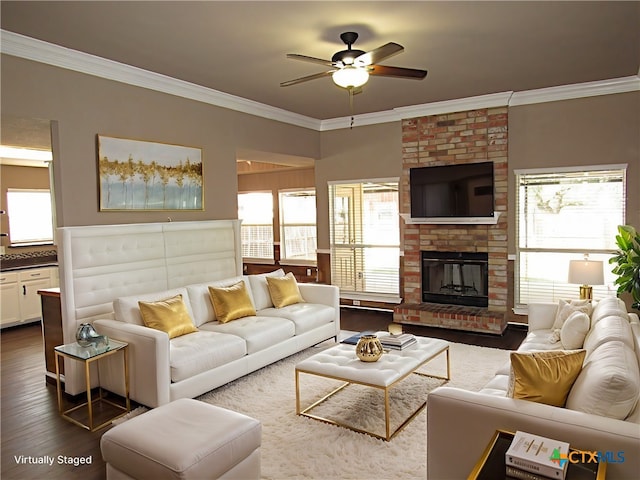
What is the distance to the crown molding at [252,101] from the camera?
12.2 ft

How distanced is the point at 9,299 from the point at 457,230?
21.1 feet

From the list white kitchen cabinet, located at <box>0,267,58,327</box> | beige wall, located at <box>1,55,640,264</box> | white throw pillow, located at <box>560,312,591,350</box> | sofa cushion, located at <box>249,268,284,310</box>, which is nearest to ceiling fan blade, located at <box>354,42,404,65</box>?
white throw pillow, located at <box>560,312,591,350</box>

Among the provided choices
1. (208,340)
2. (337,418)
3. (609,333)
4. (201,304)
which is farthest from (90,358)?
(609,333)

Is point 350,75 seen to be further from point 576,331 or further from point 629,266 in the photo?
point 629,266

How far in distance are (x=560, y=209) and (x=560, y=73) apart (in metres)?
1.70

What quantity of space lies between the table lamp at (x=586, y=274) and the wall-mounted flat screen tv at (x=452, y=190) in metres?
1.45

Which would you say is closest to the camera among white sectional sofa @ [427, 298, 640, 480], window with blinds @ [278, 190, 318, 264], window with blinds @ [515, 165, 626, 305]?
white sectional sofa @ [427, 298, 640, 480]

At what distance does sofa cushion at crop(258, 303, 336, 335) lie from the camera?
4.80 m

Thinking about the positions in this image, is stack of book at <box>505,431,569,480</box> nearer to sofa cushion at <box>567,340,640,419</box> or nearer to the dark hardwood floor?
sofa cushion at <box>567,340,640,419</box>

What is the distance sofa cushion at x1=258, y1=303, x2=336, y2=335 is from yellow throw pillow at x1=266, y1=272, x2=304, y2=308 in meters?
0.07

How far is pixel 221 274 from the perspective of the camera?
546 cm

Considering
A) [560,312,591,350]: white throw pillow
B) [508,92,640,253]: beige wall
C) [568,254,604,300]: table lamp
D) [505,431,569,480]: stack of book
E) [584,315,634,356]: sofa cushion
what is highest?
[508,92,640,253]: beige wall

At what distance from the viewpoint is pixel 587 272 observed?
4.65m

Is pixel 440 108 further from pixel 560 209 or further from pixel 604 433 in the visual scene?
pixel 604 433
